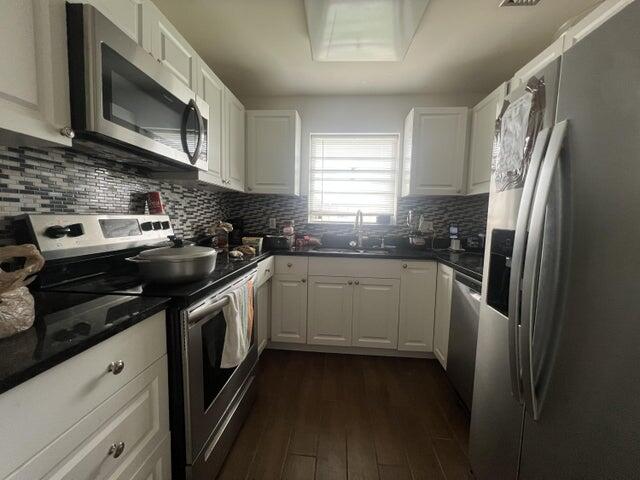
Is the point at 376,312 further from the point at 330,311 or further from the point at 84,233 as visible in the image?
the point at 84,233

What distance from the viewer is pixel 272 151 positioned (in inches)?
99.7

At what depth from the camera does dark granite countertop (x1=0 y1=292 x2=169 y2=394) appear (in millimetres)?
519

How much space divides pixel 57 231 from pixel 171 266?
46 centimetres

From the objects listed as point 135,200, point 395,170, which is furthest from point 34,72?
point 395,170

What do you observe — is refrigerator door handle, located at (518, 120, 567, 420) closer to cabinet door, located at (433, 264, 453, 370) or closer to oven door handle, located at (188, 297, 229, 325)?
oven door handle, located at (188, 297, 229, 325)

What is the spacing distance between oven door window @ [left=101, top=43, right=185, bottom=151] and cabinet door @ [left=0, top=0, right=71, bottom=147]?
0.10 meters

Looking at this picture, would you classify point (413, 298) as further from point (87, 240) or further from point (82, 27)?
point (82, 27)

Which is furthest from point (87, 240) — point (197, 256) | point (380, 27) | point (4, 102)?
point (380, 27)

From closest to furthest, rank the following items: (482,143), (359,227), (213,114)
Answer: (213,114)
(482,143)
(359,227)

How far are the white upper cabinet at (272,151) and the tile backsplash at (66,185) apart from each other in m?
0.85

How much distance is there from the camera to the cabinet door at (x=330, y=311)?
2.27m

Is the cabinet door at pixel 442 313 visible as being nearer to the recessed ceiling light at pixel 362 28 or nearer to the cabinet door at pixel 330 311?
the cabinet door at pixel 330 311

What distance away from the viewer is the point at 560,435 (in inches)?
27.7

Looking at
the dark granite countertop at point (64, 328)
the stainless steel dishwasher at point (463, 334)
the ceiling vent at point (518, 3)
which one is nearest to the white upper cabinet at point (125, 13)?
the dark granite countertop at point (64, 328)
